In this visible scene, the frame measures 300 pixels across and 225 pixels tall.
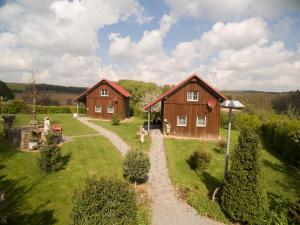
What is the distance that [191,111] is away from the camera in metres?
26.4

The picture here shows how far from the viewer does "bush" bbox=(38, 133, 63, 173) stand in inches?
566

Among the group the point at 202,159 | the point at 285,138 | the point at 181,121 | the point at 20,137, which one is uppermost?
the point at 181,121

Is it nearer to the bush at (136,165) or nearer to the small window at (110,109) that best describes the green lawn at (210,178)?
the bush at (136,165)

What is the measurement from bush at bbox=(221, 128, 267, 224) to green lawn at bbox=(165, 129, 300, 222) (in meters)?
1.02

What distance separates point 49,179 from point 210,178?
10.0 metres

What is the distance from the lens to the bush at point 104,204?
739 centimetres

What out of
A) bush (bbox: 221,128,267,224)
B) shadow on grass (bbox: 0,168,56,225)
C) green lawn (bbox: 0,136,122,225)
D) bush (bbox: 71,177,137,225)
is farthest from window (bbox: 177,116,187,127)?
bush (bbox: 71,177,137,225)

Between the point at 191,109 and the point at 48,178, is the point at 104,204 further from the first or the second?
the point at 191,109

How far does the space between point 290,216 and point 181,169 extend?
297 inches

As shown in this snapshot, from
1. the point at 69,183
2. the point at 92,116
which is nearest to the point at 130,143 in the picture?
the point at 69,183

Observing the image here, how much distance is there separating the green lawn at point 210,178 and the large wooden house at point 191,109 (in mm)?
4018

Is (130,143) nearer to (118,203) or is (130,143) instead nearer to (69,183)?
(69,183)

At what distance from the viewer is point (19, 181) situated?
1294 centimetres

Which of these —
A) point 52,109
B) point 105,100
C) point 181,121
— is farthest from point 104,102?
point 181,121
